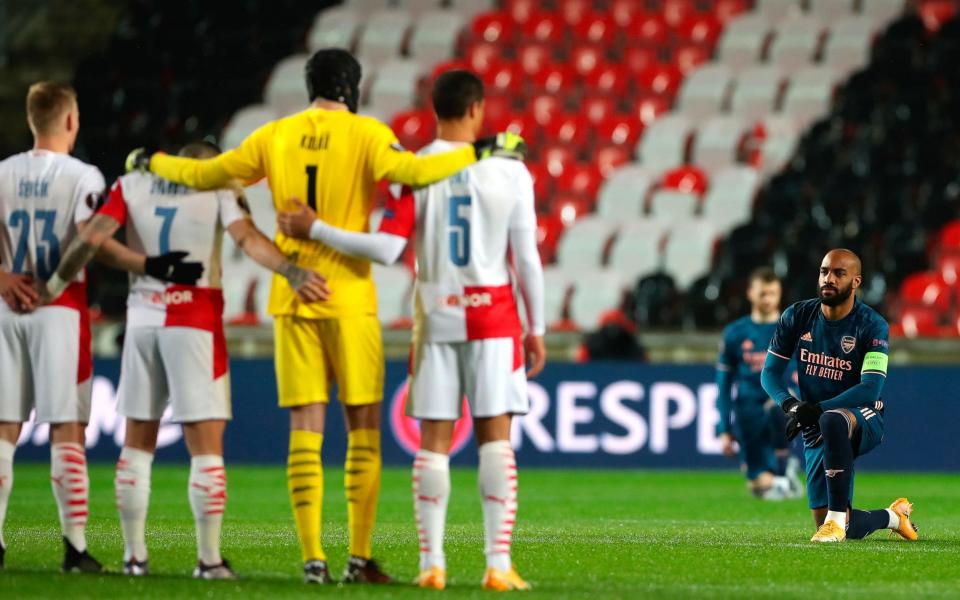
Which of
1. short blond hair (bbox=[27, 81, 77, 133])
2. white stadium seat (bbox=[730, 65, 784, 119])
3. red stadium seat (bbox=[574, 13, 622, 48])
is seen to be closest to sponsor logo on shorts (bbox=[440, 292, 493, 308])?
short blond hair (bbox=[27, 81, 77, 133])

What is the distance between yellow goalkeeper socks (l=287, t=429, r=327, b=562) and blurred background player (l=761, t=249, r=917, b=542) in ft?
10.0

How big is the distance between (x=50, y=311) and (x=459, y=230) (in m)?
1.86

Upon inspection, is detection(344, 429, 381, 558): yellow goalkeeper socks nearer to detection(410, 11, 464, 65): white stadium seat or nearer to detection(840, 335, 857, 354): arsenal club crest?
detection(840, 335, 857, 354): arsenal club crest

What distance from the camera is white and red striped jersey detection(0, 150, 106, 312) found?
7059 mm

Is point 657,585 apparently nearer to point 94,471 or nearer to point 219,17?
point 94,471

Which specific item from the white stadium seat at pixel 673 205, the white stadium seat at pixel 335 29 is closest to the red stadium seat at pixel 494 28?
the white stadium seat at pixel 335 29

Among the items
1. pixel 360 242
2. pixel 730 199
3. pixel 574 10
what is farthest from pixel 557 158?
pixel 360 242

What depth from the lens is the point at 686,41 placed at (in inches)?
870

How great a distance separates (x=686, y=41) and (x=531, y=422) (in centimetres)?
823

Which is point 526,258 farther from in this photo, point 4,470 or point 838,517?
point 838,517

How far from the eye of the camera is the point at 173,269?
22.0 feet

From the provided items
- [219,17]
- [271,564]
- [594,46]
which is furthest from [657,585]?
[219,17]

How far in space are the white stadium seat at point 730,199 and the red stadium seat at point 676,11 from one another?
12.0ft

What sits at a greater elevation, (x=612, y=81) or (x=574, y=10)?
(x=574, y=10)
